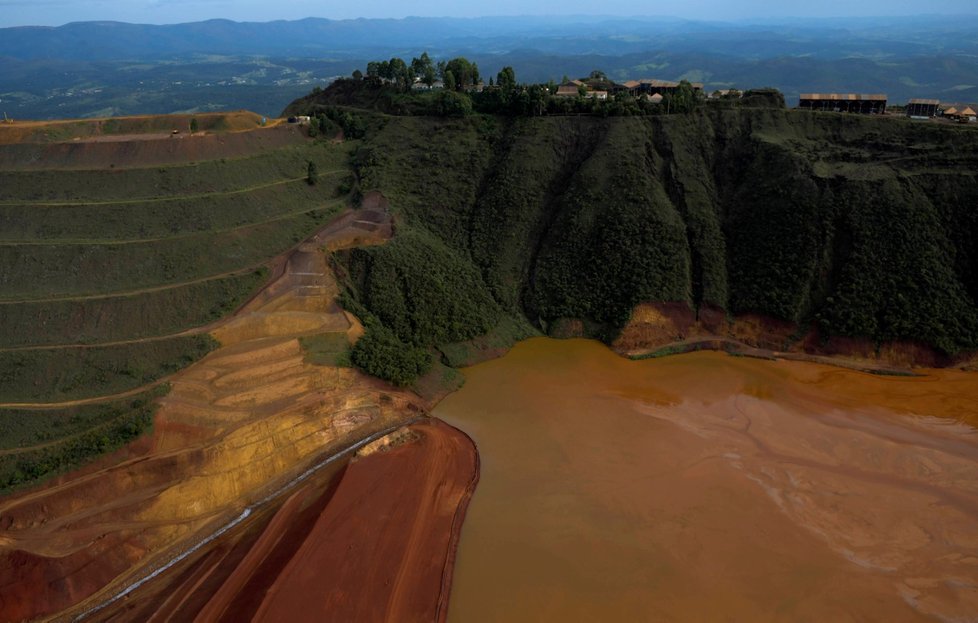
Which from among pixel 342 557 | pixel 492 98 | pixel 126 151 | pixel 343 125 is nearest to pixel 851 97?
pixel 492 98

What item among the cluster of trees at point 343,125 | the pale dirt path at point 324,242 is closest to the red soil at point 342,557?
the pale dirt path at point 324,242

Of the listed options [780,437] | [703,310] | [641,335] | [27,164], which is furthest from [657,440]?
[27,164]

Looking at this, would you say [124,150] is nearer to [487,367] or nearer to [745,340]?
[487,367]

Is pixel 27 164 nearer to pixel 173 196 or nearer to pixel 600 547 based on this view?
pixel 173 196

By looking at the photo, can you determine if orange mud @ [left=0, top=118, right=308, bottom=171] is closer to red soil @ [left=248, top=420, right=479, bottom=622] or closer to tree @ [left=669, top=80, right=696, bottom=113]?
red soil @ [left=248, top=420, right=479, bottom=622]

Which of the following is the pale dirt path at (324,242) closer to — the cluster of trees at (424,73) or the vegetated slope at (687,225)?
the vegetated slope at (687,225)

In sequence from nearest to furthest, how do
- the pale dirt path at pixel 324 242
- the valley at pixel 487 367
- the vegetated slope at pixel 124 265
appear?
the valley at pixel 487 367 < the vegetated slope at pixel 124 265 < the pale dirt path at pixel 324 242
